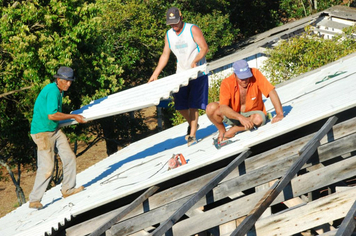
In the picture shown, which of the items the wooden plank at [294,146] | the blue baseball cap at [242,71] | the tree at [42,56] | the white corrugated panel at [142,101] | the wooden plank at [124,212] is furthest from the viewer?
the tree at [42,56]

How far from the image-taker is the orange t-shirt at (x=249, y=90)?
7113 millimetres

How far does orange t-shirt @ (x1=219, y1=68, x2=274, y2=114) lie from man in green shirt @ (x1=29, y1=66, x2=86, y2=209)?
6.14ft

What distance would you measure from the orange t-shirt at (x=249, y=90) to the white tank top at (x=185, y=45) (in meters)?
1.20

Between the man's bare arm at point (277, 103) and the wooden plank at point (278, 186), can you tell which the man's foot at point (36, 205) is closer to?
the man's bare arm at point (277, 103)

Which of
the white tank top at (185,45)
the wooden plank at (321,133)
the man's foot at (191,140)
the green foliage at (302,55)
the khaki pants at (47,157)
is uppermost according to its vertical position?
the white tank top at (185,45)

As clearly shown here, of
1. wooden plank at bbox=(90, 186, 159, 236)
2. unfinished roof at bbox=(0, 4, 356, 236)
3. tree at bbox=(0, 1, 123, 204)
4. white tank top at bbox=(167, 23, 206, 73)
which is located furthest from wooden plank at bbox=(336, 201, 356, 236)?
tree at bbox=(0, 1, 123, 204)

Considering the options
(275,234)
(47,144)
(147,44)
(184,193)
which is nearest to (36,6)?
(147,44)

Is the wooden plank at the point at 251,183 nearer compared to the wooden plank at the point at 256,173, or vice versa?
the wooden plank at the point at 251,183

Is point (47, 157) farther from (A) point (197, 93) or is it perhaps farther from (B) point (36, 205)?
(A) point (197, 93)

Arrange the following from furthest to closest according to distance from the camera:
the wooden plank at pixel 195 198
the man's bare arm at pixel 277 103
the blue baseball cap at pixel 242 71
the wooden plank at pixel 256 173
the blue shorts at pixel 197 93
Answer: the blue shorts at pixel 197 93
the man's bare arm at pixel 277 103
the blue baseball cap at pixel 242 71
the wooden plank at pixel 256 173
the wooden plank at pixel 195 198

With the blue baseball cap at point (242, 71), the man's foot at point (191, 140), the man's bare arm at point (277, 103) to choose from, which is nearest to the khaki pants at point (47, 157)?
the man's foot at point (191, 140)

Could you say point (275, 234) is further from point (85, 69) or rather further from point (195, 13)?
point (195, 13)

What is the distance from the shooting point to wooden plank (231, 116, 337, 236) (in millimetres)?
4395

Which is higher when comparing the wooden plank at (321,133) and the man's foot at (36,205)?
the wooden plank at (321,133)
